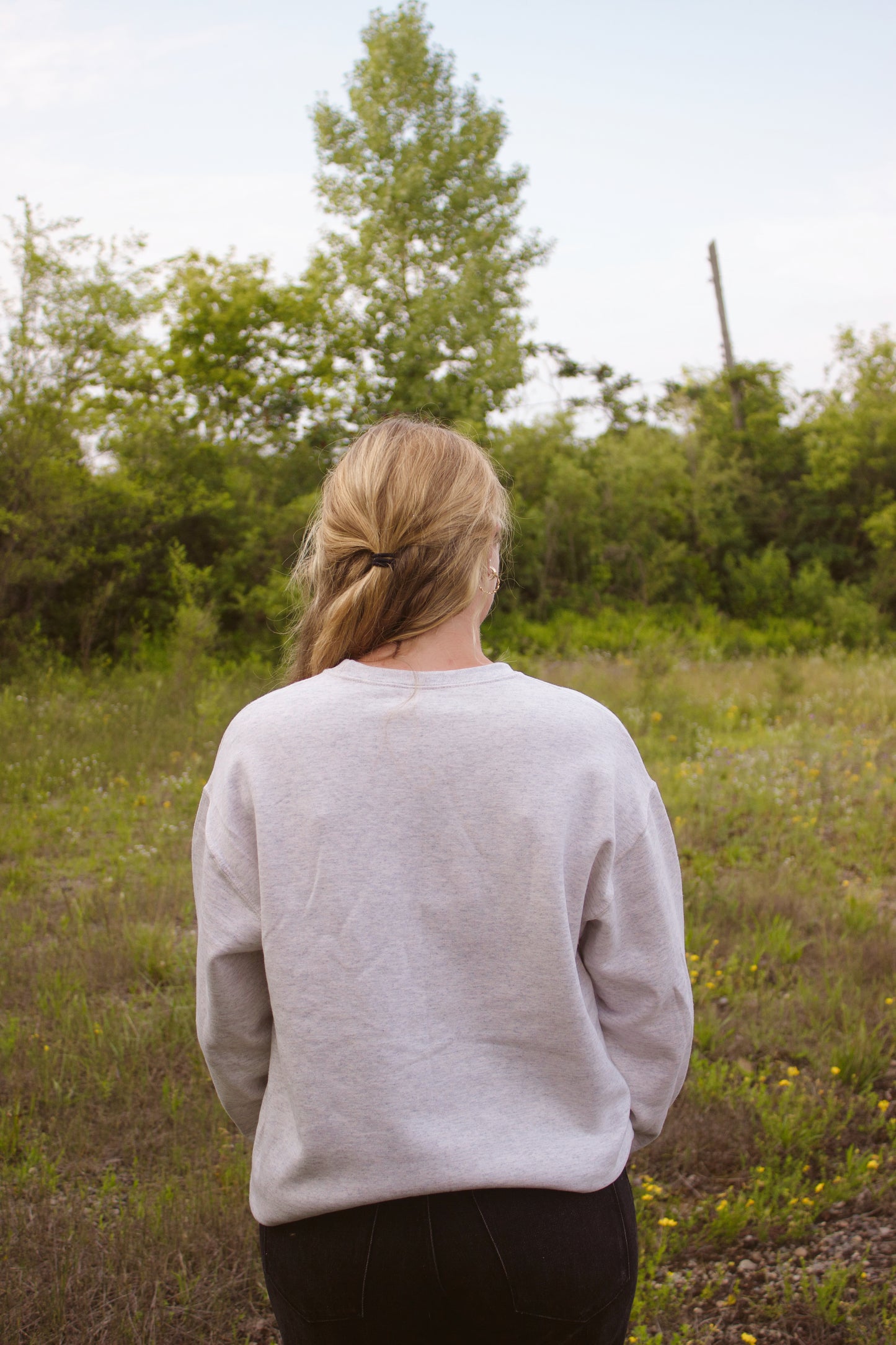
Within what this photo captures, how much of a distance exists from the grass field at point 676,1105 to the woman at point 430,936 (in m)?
1.50

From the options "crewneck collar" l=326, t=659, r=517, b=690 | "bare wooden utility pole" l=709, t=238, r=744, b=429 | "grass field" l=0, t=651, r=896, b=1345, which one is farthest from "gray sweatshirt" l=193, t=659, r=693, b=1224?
"bare wooden utility pole" l=709, t=238, r=744, b=429

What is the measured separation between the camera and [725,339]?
2783 cm

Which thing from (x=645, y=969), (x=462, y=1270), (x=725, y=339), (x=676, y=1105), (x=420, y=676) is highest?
(x=725, y=339)

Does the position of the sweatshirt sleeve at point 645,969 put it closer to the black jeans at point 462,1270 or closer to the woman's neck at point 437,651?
the black jeans at point 462,1270

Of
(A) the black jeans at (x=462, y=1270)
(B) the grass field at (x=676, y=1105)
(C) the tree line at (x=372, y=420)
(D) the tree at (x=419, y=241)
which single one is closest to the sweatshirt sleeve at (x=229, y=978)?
(A) the black jeans at (x=462, y=1270)

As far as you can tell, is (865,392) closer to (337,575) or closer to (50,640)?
(50,640)

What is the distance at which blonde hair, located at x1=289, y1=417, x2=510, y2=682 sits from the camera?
4.23 feet

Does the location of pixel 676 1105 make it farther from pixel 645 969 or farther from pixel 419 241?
pixel 419 241

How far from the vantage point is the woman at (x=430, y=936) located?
1.19m

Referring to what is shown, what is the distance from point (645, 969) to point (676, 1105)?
2.37 meters

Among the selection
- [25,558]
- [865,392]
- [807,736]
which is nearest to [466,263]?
[25,558]

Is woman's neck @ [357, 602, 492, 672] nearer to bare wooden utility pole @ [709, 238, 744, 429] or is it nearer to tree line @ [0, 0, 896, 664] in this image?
tree line @ [0, 0, 896, 664]

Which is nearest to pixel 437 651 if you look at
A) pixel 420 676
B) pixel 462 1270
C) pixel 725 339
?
pixel 420 676

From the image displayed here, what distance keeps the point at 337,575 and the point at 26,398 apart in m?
11.4
